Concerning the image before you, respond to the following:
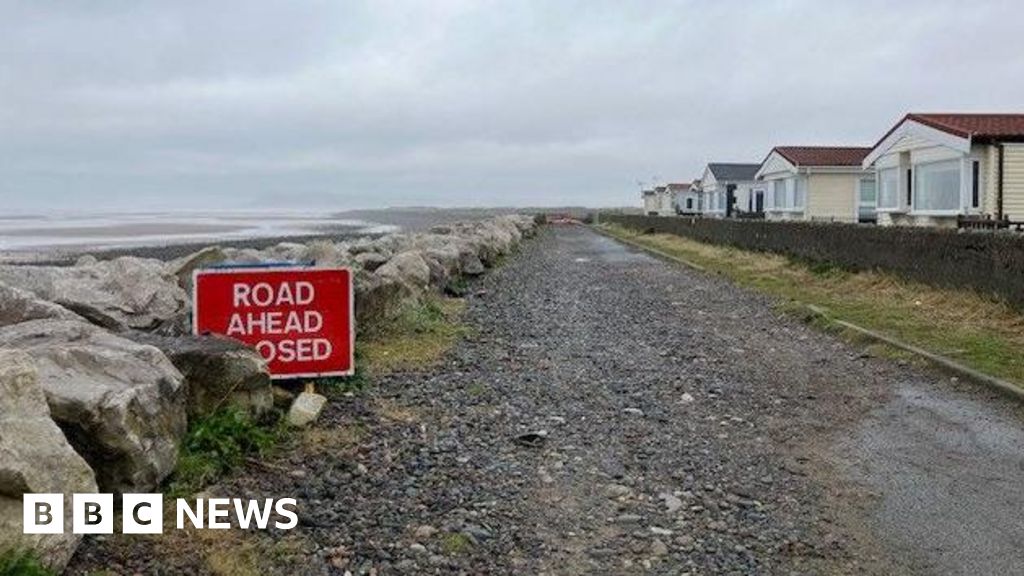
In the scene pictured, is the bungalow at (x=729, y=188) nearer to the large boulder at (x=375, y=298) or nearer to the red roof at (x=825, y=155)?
the red roof at (x=825, y=155)

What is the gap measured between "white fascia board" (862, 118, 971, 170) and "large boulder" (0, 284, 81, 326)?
23506mm

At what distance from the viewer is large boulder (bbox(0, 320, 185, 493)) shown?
4512 millimetres

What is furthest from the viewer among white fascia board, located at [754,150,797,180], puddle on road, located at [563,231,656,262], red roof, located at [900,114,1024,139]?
white fascia board, located at [754,150,797,180]

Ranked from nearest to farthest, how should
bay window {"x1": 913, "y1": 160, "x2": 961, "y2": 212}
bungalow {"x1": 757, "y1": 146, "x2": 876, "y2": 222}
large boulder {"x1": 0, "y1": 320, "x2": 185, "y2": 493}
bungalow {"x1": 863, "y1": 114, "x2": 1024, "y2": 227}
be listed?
1. large boulder {"x1": 0, "y1": 320, "x2": 185, "y2": 493}
2. bungalow {"x1": 863, "y1": 114, "x2": 1024, "y2": 227}
3. bay window {"x1": 913, "y1": 160, "x2": 961, "y2": 212}
4. bungalow {"x1": 757, "y1": 146, "x2": 876, "y2": 222}

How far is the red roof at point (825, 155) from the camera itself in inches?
1631

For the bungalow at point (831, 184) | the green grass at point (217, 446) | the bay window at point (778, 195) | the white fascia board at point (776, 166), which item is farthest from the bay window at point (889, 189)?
the green grass at point (217, 446)

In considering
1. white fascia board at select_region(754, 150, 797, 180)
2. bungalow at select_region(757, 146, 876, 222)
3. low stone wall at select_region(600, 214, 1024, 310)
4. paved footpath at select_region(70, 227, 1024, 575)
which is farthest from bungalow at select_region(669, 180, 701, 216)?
paved footpath at select_region(70, 227, 1024, 575)

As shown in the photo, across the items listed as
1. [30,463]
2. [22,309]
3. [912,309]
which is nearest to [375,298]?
[22,309]

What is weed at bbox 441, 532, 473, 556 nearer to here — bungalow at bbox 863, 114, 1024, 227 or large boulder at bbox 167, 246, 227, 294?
large boulder at bbox 167, 246, 227, 294

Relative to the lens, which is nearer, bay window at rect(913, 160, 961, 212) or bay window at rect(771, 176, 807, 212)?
bay window at rect(913, 160, 961, 212)

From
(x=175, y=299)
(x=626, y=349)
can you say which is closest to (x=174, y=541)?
(x=175, y=299)

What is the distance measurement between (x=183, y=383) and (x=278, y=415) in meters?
1.12

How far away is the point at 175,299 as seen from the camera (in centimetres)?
841

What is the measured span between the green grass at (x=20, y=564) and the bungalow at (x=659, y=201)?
85.9m
